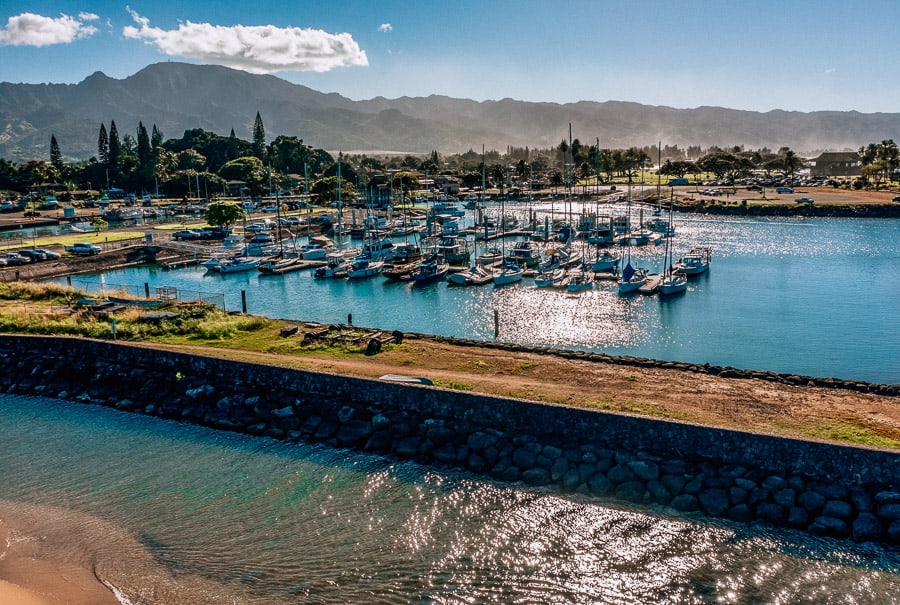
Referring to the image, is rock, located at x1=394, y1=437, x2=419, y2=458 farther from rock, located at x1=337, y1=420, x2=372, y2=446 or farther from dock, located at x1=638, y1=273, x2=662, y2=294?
dock, located at x1=638, y1=273, x2=662, y2=294

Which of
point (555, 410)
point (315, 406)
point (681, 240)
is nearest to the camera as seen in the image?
point (555, 410)

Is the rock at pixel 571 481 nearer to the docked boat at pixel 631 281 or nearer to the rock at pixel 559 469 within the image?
the rock at pixel 559 469

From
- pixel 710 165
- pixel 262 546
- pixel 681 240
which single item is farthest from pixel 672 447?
pixel 710 165

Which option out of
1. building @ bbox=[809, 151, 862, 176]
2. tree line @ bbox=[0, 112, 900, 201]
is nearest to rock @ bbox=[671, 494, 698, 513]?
tree line @ bbox=[0, 112, 900, 201]

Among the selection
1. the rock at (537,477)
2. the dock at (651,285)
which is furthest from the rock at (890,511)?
the dock at (651,285)

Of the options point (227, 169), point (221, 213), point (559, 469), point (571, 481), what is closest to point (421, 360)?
point (559, 469)

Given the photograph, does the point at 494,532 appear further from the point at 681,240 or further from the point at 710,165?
the point at 710,165
